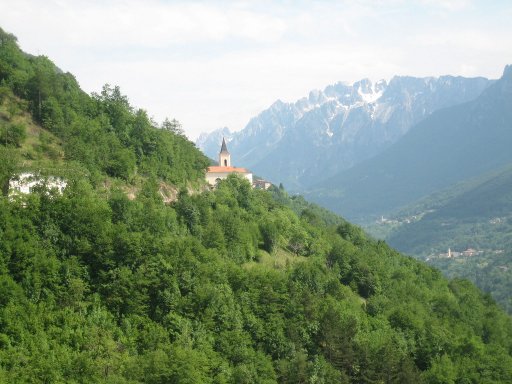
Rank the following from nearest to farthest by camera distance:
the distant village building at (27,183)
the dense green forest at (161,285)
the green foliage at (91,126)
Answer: the dense green forest at (161,285), the distant village building at (27,183), the green foliage at (91,126)

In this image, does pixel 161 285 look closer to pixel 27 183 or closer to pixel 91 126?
pixel 27 183

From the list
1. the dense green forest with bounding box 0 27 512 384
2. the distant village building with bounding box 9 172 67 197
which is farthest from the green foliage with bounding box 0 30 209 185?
the distant village building with bounding box 9 172 67 197

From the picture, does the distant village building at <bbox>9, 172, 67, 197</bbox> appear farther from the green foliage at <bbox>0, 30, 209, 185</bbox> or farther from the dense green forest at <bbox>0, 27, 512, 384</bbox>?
the green foliage at <bbox>0, 30, 209, 185</bbox>

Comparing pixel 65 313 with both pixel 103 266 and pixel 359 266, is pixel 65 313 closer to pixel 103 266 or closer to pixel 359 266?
pixel 103 266

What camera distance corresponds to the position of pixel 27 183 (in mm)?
63438

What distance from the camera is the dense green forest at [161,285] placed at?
171ft

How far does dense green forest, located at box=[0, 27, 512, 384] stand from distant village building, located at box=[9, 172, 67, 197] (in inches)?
39.1

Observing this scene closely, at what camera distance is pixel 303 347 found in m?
64.9

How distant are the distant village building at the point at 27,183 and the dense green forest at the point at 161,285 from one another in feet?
3.26

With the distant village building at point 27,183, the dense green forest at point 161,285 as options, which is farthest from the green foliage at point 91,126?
the distant village building at point 27,183

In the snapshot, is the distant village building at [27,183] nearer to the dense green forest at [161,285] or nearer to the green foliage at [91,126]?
the dense green forest at [161,285]

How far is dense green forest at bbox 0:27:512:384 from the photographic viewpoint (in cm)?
5200

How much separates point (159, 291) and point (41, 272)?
421 inches

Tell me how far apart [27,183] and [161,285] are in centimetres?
1642
